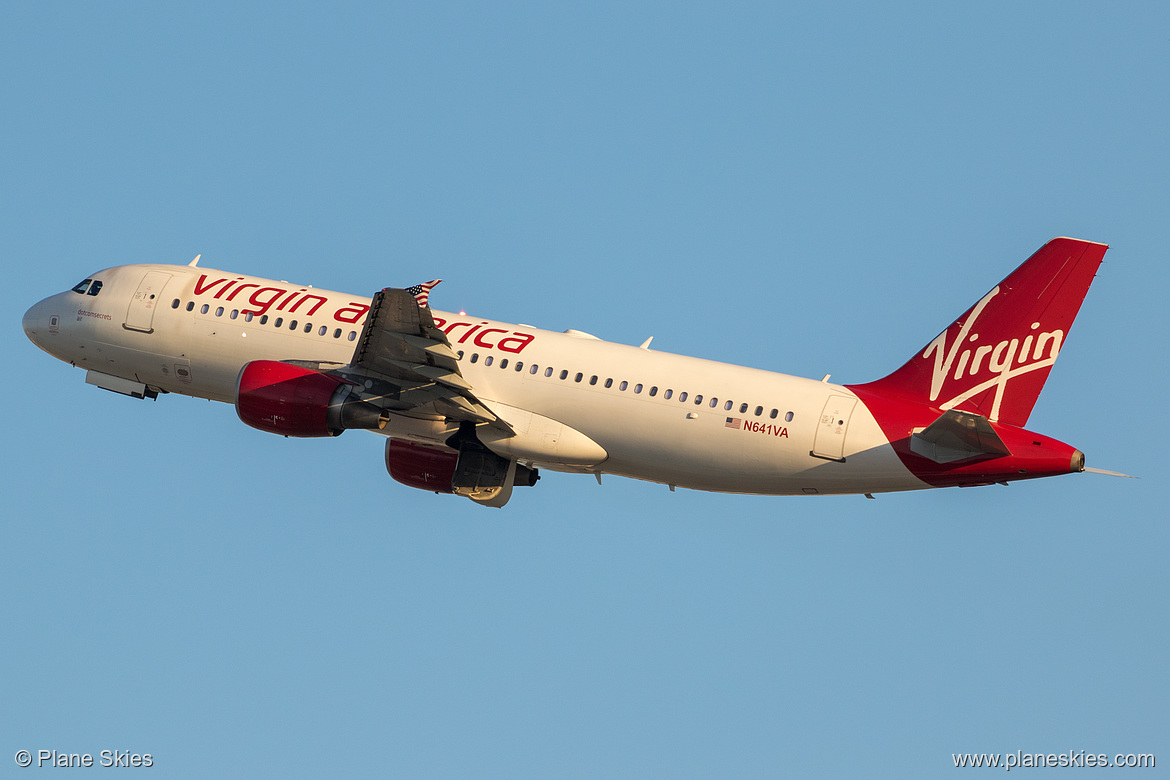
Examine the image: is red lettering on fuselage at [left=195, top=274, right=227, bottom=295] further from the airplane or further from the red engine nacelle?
the red engine nacelle

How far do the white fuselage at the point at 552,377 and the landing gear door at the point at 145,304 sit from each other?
47 mm

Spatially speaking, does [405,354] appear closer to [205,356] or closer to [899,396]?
[205,356]

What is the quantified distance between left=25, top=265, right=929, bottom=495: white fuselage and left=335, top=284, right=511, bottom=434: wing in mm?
973

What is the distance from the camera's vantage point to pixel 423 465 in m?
45.2

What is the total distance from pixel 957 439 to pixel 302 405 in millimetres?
17916

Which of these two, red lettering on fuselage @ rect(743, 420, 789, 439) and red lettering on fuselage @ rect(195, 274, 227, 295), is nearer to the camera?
red lettering on fuselage @ rect(743, 420, 789, 439)

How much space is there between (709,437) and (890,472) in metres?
4.91

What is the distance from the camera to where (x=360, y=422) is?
135 feet

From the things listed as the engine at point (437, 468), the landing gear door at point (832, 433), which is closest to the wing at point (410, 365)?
the engine at point (437, 468)

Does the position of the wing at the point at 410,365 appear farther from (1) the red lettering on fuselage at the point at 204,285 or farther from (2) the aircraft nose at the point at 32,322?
(2) the aircraft nose at the point at 32,322

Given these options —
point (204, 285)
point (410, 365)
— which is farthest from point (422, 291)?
point (204, 285)

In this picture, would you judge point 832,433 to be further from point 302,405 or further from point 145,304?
point 145,304

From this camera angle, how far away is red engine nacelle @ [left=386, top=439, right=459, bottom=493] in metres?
45.0

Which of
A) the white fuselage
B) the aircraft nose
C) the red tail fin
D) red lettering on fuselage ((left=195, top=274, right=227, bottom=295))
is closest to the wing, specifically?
the white fuselage
